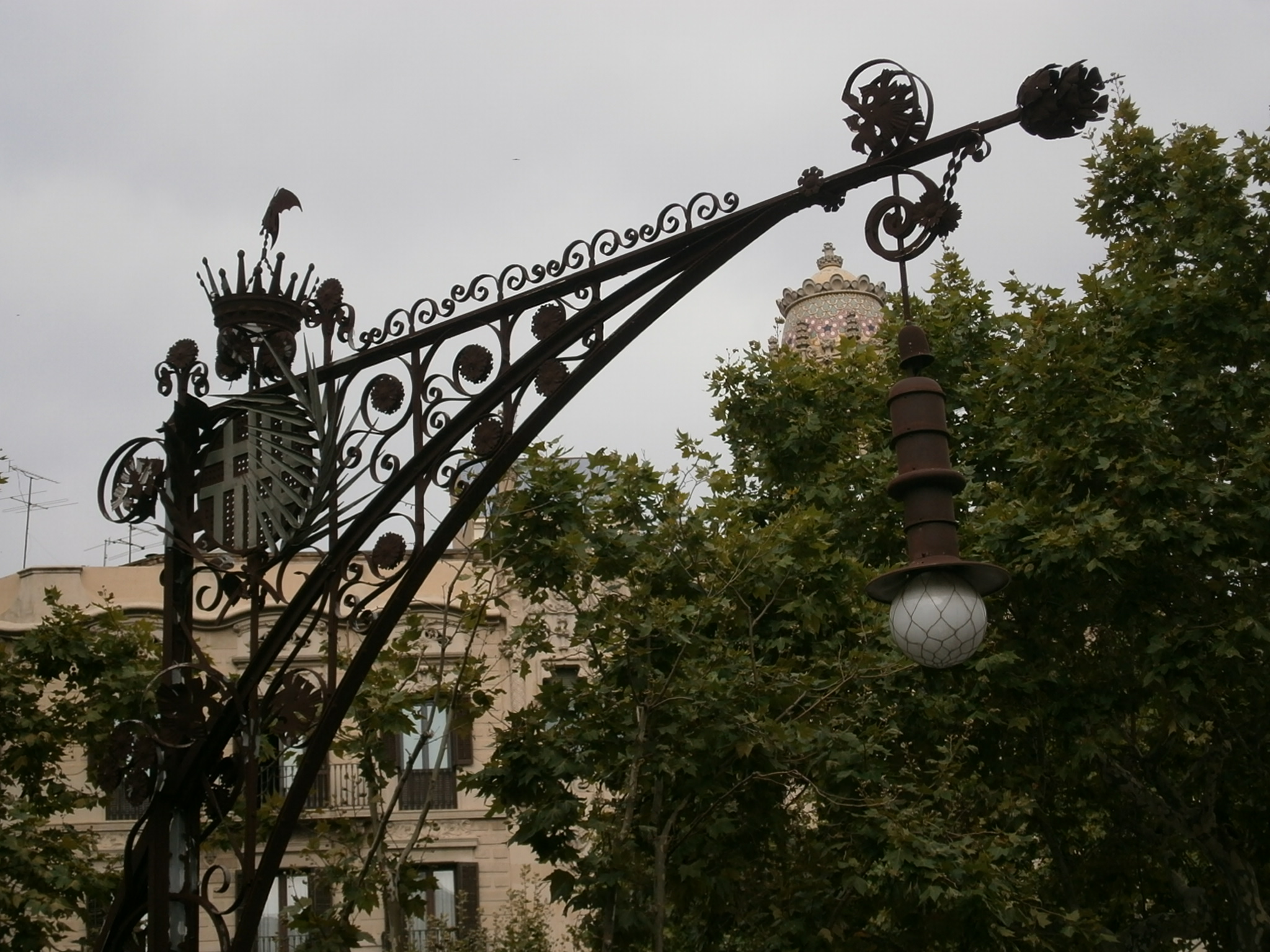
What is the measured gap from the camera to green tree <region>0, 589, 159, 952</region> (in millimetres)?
13477

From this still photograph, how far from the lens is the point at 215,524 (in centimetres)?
588

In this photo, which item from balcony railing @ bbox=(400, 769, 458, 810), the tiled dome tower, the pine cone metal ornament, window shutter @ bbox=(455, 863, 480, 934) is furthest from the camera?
the tiled dome tower

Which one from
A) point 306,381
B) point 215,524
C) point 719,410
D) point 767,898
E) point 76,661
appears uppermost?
point 719,410

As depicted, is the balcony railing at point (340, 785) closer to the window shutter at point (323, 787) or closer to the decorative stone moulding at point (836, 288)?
the window shutter at point (323, 787)

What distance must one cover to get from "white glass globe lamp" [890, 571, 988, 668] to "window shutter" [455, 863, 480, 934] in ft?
56.7

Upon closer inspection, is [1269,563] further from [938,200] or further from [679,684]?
[938,200]

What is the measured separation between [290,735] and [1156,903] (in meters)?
13.5

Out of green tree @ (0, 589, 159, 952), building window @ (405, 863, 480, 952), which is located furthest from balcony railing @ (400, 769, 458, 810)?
green tree @ (0, 589, 159, 952)

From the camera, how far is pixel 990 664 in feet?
Result: 47.7

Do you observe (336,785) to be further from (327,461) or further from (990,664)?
(327,461)

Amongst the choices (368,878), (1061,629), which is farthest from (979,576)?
(1061,629)

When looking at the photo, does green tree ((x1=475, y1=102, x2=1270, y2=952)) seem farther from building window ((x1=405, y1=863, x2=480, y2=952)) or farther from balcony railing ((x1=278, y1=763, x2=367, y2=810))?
balcony railing ((x1=278, y1=763, x2=367, y2=810))

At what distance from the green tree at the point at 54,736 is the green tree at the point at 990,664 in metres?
3.96

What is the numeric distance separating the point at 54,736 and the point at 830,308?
902 inches
